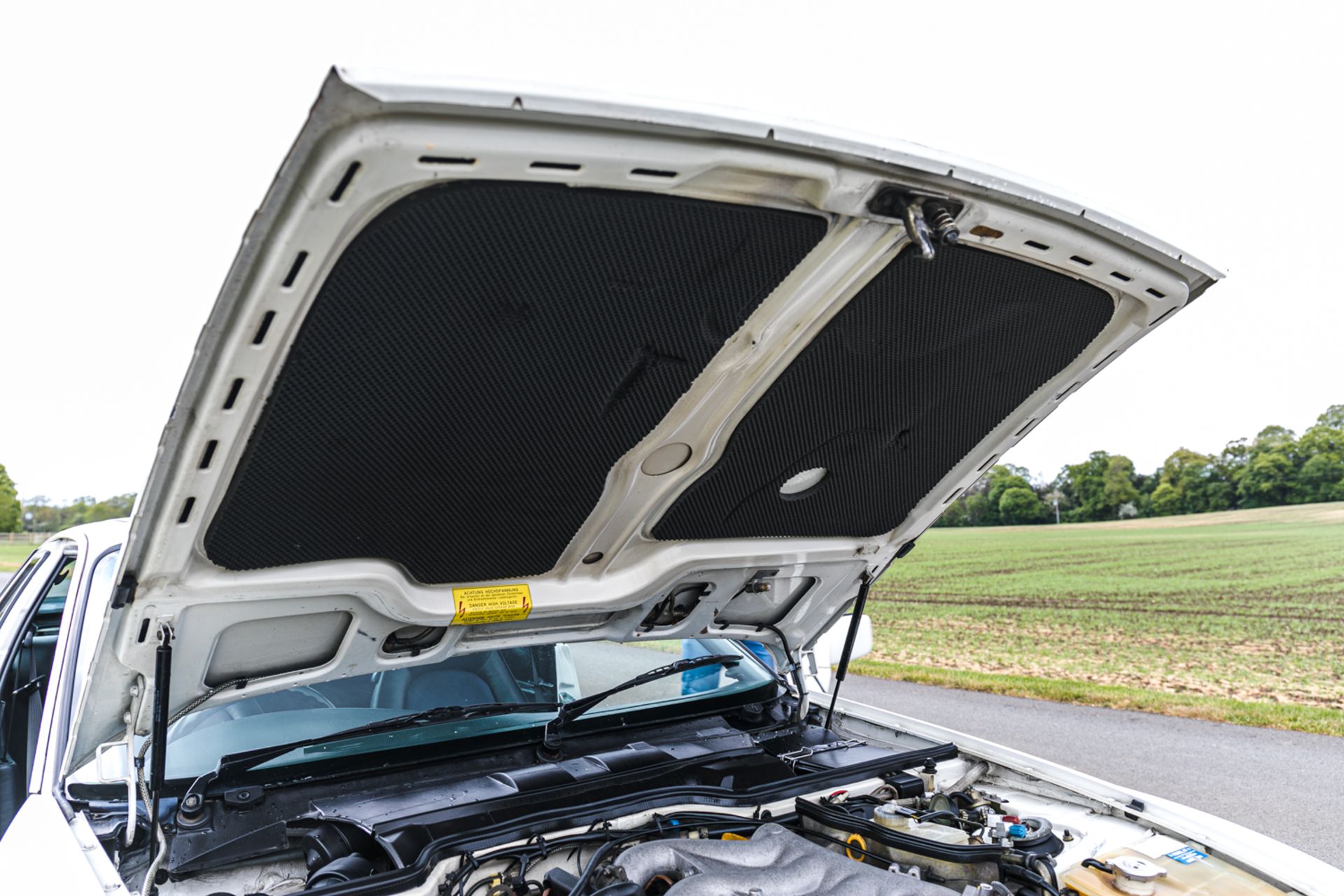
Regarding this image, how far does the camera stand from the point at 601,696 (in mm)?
2885

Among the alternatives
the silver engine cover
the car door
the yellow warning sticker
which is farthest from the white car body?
the silver engine cover

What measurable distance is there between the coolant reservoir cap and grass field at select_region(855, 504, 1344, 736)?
7255 mm

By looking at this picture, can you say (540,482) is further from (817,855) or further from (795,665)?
(795,665)

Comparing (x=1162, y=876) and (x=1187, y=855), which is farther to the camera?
(x=1187, y=855)

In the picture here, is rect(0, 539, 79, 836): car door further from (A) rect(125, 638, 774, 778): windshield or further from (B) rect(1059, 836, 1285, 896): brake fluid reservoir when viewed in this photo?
(B) rect(1059, 836, 1285, 896): brake fluid reservoir

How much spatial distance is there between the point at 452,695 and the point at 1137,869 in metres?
1.99

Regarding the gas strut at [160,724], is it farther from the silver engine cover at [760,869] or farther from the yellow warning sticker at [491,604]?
the silver engine cover at [760,869]

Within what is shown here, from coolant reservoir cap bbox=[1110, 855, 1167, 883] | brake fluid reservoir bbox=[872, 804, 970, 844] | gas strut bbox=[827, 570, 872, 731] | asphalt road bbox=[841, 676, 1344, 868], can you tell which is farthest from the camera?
asphalt road bbox=[841, 676, 1344, 868]

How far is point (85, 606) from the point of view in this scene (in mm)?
2559

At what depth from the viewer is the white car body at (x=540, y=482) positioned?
1385 millimetres

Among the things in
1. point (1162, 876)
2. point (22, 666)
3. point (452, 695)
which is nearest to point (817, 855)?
point (1162, 876)

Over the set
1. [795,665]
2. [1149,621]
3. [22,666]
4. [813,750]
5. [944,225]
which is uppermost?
[944,225]

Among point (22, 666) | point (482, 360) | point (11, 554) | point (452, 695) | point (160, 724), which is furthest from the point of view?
point (11, 554)

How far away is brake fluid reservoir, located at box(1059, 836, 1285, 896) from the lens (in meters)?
2.12
